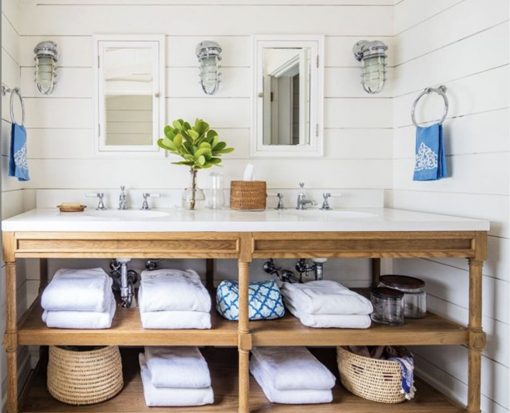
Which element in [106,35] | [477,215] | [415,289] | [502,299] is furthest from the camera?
[106,35]

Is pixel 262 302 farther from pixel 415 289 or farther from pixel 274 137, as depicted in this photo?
pixel 274 137

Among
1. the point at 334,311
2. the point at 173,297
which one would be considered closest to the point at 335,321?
the point at 334,311

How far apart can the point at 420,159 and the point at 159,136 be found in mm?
1250

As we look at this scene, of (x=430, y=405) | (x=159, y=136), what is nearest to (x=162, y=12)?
(x=159, y=136)

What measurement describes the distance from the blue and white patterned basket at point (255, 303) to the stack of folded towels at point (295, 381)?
202 millimetres

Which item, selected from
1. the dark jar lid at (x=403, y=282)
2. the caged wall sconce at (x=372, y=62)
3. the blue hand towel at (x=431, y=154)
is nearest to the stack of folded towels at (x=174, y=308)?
the dark jar lid at (x=403, y=282)

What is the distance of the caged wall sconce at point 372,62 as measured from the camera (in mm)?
2160

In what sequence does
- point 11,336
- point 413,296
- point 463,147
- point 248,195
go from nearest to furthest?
point 11,336 < point 463,147 < point 413,296 < point 248,195

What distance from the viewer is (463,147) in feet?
5.96

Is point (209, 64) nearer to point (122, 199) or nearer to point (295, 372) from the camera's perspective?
point (122, 199)

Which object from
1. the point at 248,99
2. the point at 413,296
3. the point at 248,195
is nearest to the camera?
the point at 413,296

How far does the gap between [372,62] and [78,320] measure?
1.77 meters

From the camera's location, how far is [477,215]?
1.76m

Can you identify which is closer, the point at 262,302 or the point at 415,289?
the point at 262,302
